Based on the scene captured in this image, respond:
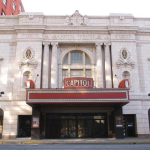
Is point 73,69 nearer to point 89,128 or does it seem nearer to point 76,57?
point 76,57

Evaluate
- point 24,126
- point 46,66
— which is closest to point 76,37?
point 46,66

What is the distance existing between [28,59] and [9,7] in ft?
68.3

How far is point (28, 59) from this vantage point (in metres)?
27.8

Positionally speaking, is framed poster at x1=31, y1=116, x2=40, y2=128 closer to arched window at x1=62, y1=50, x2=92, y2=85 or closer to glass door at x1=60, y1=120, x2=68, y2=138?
glass door at x1=60, y1=120, x2=68, y2=138

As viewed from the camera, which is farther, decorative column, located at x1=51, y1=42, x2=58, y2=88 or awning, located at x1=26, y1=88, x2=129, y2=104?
decorative column, located at x1=51, y1=42, x2=58, y2=88

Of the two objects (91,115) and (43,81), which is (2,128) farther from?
(91,115)

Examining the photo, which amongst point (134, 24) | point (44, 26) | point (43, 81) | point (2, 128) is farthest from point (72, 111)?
point (134, 24)

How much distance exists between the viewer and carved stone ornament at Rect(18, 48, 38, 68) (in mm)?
27578

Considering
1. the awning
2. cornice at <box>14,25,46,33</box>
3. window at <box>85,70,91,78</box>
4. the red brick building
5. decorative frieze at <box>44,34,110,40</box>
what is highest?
the red brick building

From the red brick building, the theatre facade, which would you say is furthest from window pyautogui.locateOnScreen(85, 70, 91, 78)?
the red brick building

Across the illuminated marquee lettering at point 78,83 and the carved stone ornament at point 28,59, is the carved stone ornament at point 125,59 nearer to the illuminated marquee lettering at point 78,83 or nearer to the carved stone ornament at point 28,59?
the illuminated marquee lettering at point 78,83

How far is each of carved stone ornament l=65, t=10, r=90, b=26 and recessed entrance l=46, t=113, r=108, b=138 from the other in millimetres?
12095

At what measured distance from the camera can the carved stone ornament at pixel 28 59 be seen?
27578mm

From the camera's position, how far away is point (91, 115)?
27547 millimetres
